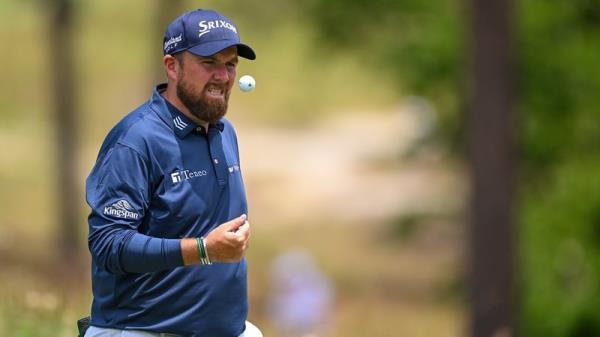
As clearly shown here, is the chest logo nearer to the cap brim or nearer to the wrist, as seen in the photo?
the wrist

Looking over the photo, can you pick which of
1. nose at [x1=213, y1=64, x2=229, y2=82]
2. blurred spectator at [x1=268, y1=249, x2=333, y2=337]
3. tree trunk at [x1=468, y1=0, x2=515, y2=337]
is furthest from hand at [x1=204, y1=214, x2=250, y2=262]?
blurred spectator at [x1=268, y1=249, x2=333, y2=337]

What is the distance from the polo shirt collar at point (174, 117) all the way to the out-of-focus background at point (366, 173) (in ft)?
7.06

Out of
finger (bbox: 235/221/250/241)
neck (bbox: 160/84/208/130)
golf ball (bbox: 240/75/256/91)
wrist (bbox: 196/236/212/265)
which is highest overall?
golf ball (bbox: 240/75/256/91)

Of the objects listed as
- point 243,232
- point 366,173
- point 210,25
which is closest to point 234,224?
point 243,232

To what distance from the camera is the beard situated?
4906mm

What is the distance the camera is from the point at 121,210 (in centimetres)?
466

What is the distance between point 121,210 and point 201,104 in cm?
49

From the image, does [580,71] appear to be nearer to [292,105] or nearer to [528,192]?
[528,192]

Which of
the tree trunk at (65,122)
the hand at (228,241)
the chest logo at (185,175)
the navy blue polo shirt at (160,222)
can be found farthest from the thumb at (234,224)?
the tree trunk at (65,122)

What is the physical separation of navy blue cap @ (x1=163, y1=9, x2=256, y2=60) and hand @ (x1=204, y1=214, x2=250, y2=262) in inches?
24.7

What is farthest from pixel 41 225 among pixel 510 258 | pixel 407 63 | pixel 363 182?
pixel 510 258

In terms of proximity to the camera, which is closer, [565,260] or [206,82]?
[206,82]

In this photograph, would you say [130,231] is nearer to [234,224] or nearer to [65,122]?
[234,224]

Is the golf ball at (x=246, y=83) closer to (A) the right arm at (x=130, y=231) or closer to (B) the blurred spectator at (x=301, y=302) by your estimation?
(A) the right arm at (x=130, y=231)
